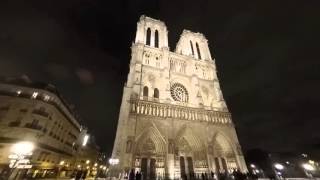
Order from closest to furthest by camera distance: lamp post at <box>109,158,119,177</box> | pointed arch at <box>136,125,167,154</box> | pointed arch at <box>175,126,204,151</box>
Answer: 1. lamp post at <box>109,158,119,177</box>
2. pointed arch at <box>136,125,167,154</box>
3. pointed arch at <box>175,126,204,151</box>

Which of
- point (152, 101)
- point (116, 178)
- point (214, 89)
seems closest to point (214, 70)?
point (214, 89)

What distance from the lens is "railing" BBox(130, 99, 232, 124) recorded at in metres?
22.0

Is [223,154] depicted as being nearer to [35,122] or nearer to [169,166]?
[169,166]

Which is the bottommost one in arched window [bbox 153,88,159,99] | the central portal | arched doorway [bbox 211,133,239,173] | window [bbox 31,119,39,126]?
the central portal

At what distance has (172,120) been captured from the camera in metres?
22.8

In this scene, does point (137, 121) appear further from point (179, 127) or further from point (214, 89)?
point (214, 89)

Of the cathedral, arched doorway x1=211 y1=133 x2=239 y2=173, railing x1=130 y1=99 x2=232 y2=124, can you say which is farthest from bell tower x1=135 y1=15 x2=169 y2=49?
arched doorway x1=211 y1=133 x2=239 y2=173

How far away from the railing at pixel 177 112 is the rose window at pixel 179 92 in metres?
3.21

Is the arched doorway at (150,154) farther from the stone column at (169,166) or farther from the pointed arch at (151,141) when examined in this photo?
the stone column at (169,166)

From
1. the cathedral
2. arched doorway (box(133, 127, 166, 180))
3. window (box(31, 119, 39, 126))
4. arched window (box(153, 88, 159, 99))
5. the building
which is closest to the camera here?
the building

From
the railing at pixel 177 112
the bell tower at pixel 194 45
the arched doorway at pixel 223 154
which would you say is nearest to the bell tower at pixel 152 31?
the bell tower at pixel 194 45

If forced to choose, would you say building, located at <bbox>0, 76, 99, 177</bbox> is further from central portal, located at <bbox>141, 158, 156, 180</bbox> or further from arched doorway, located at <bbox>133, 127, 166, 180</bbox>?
central portal, located at <bbox>141, 158, 156, 180</bbox>

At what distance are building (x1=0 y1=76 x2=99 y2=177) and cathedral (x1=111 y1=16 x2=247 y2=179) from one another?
357 inches

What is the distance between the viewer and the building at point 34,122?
17.3 metres
